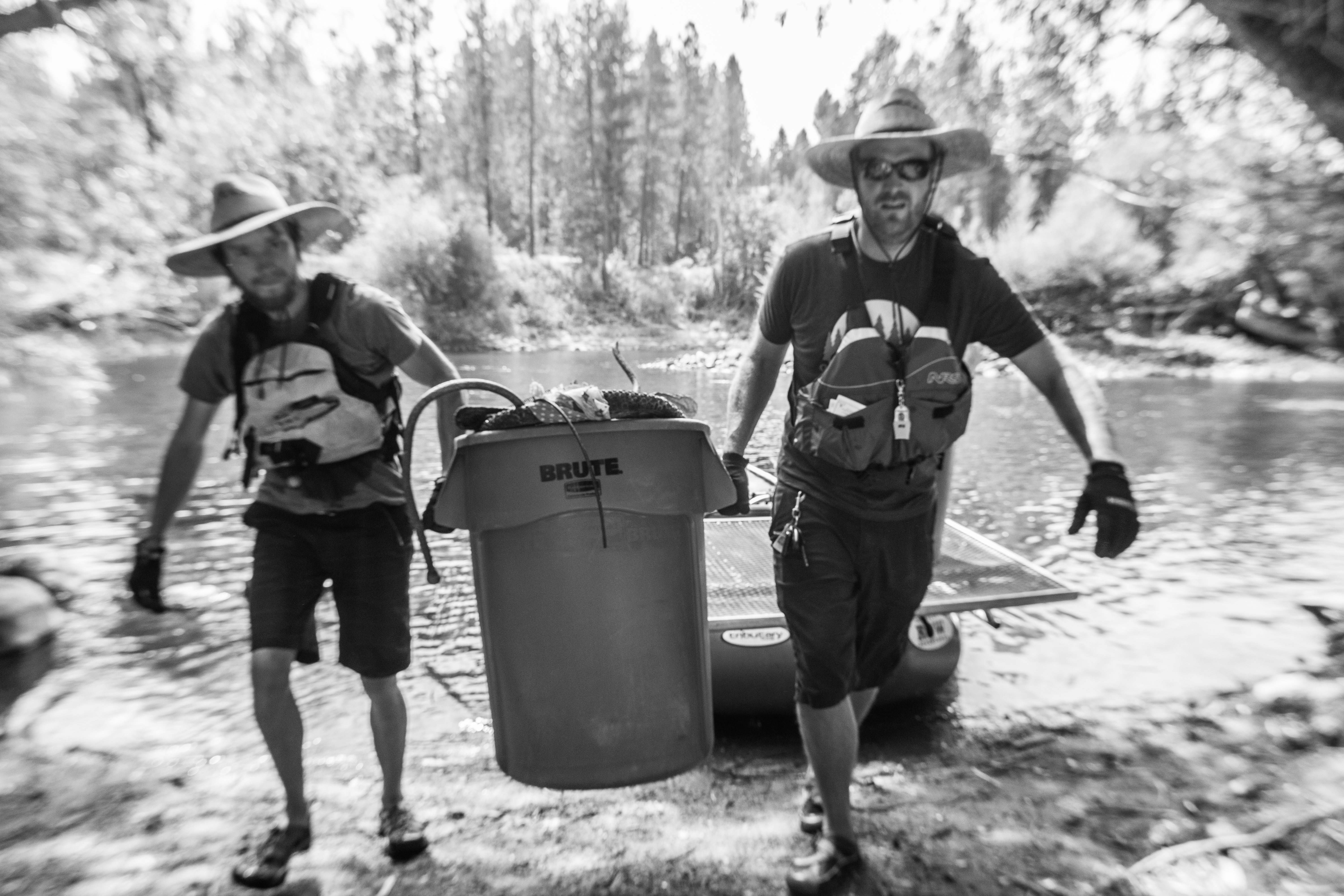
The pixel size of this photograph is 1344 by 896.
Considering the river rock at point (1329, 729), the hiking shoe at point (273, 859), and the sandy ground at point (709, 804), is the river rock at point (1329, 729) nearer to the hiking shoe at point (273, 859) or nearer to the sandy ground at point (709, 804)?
the sandy ground at point (709, 804)

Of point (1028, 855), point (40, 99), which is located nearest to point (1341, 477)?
point (1028, 855)

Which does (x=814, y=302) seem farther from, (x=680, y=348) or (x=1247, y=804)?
(x=680, y=348)

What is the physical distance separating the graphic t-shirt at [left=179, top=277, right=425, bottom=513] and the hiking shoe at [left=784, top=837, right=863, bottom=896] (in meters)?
1.79

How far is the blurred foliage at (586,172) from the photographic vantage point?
7.61 meters

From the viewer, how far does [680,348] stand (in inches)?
1457

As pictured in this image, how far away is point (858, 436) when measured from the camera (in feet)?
8.80

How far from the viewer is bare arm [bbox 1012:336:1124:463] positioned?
2680mm

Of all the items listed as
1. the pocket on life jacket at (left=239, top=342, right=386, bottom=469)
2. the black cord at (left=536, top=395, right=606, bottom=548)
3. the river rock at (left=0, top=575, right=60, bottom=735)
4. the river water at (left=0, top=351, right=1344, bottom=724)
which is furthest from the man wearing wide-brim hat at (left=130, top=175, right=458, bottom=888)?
the river rock at (left=0, top=575, right=60, bottom=735)

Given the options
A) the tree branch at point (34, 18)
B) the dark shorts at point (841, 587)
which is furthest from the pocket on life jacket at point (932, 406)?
the tree branch at point (34, 18)

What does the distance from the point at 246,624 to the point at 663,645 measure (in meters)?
5.86

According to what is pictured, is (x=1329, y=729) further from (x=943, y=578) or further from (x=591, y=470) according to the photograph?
(x=591, y=470)

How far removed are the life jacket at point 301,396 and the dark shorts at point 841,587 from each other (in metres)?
1.50

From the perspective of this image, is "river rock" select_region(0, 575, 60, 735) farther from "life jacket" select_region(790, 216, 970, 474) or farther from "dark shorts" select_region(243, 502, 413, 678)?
"life jacket" select_region(790, 216, 970, 474)

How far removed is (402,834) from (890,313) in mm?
2466
